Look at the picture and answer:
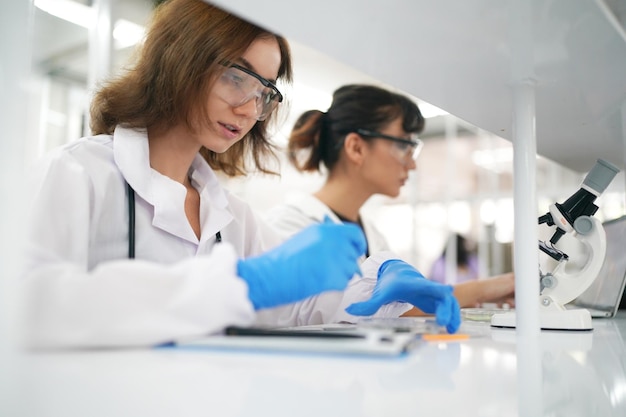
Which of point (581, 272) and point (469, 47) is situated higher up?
point (469, 47)

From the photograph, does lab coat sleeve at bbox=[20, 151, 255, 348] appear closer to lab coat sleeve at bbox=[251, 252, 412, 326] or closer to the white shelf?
the white shelf

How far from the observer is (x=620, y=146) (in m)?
1.77

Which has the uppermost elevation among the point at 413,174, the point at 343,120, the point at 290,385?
the point at 413,174

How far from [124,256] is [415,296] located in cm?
66

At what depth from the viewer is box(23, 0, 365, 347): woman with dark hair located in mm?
635

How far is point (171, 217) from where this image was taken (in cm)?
120

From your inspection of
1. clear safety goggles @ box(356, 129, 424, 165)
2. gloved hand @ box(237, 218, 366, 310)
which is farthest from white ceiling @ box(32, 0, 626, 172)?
clear safety goggles @ box(356, 129, 424, 165)

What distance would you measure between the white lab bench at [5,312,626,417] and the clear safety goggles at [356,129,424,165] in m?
2.16

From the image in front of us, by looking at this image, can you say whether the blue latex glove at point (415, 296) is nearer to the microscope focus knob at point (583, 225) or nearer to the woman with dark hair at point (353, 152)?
the microscope focus knob at point (583, 225)

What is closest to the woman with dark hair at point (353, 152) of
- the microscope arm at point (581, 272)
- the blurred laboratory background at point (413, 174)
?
the blurred laboratory background at point (413, 174)

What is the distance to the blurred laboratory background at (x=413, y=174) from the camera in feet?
12.9

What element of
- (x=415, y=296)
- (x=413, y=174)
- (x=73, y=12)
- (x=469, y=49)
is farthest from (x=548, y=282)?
(x=413, y=174)

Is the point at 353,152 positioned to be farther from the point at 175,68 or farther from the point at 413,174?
the point at 413,174

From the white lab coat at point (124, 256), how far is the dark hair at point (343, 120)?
137 cm
